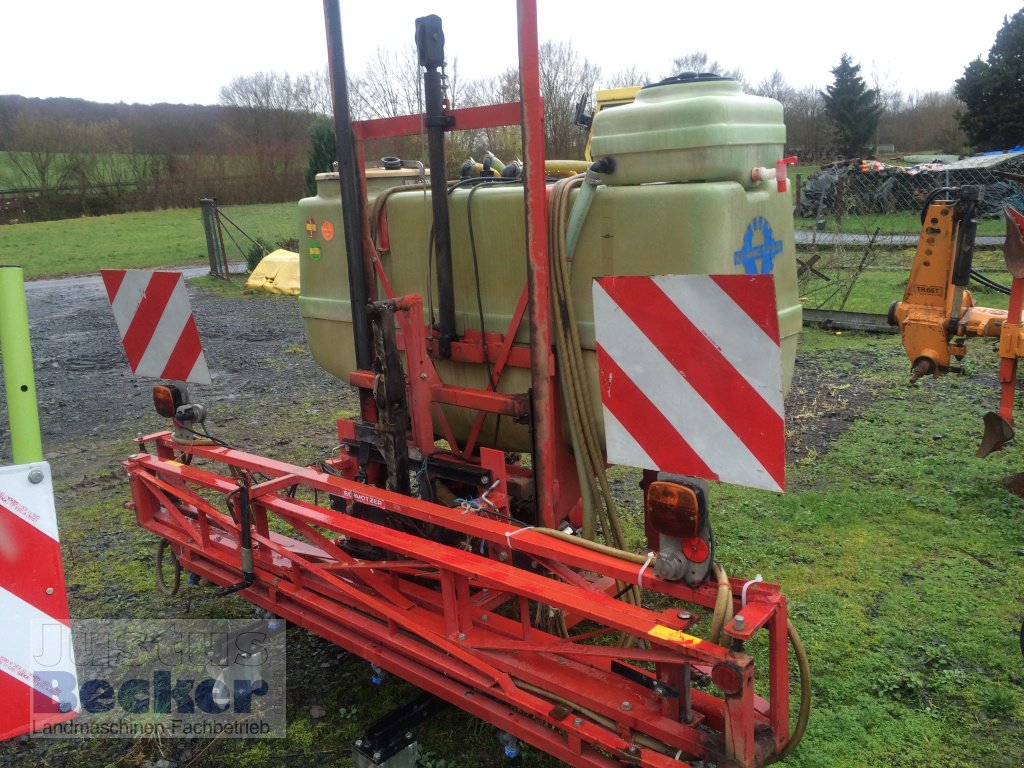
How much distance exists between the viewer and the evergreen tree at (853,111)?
31.0m

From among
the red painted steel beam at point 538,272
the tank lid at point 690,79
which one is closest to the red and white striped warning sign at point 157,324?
the red painted steel beam at point 538,272

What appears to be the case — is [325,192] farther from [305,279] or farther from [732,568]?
[732,568]

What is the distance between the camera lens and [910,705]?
293cm

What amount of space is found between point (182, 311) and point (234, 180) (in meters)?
29.0

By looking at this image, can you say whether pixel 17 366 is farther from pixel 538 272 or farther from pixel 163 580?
pixel 163 580

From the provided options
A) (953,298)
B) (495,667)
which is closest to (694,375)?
(495,667)

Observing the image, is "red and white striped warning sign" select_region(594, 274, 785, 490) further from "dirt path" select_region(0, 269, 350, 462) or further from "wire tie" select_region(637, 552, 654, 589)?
"dirt path" select_region(0, 269, 350, 462)

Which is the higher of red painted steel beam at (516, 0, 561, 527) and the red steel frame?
red painted steel beam at (516, 0, 561, 527)

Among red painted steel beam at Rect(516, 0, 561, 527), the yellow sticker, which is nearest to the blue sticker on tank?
red painted steel beam at Rect(516, 0, 561, 527)

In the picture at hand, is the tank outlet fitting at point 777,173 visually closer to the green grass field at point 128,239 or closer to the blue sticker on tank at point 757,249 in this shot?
the blue sticker on tank at point 757,249

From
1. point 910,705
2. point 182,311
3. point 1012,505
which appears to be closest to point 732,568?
point 910,705

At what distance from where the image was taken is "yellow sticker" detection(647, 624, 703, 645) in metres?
2.04

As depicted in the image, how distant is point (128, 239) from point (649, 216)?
25245 mm

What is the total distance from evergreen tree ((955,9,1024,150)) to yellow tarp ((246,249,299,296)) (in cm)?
2267
